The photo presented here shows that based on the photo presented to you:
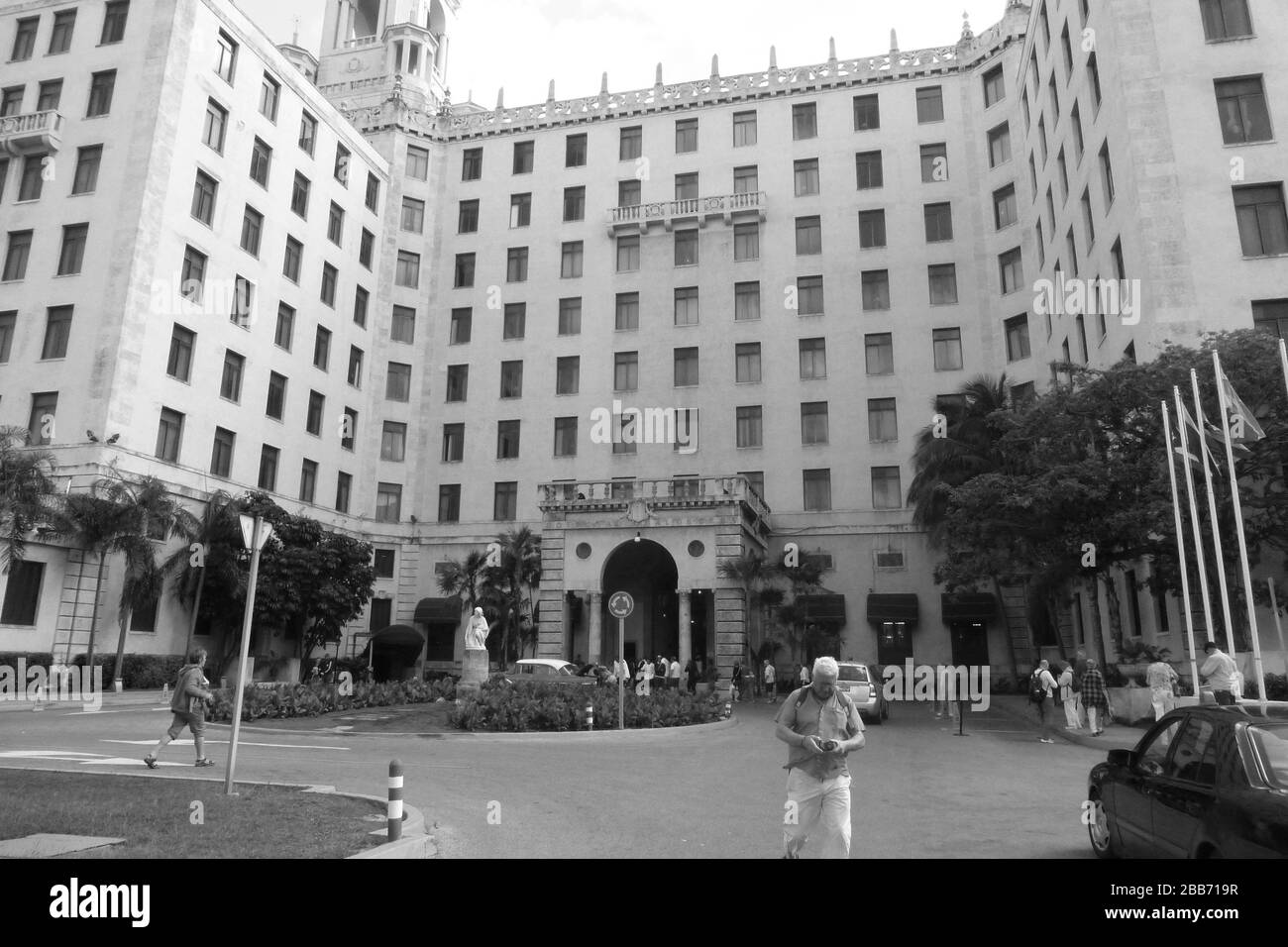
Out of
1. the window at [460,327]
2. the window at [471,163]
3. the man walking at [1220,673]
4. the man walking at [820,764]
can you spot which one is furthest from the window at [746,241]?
the man walking at [820,764]

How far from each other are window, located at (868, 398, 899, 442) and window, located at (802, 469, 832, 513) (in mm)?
2869

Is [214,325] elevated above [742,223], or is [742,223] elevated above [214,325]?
[742,223]

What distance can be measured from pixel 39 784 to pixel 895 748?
14.8m

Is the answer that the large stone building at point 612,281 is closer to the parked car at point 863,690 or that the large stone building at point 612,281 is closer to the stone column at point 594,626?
the stone column at point 594,626

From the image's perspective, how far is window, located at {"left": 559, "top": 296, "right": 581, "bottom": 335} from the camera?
47625mm

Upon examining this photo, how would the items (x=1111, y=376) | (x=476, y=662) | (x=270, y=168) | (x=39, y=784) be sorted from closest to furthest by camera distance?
(x=39, y=784) < (x=1111, y=376) < (x=476, y=662) < (x=270, y=168)

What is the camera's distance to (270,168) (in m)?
41.3

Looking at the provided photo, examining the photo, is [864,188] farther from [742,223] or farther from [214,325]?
[214,325]

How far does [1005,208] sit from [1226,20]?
49.3 ft

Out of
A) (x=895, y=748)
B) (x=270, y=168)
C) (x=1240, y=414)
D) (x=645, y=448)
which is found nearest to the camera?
(x=1240, y=414)

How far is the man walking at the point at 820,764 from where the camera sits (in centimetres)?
Answer: 684

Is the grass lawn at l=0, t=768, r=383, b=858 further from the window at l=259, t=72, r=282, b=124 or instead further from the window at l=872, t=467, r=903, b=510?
the window at l=259, t=72, r=282, b=124

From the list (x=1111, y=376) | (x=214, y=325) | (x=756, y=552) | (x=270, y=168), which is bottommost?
(x=756, y=552)

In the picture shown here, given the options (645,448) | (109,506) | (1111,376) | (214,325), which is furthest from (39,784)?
(645,448)
